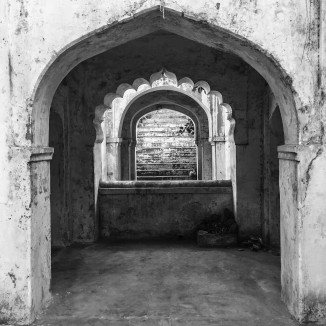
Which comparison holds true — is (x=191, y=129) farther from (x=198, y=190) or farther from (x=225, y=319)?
(x=225, y=319)

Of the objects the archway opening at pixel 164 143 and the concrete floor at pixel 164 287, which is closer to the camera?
the concrete floor at pixel 164 287

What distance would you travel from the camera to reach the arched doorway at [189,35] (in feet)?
12.4

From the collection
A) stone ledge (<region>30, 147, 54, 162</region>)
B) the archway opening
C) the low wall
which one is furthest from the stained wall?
the archway opening

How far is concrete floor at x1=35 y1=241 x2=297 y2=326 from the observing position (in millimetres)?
3857

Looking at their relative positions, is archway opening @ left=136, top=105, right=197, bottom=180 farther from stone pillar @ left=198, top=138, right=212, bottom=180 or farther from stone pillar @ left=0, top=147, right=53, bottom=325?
stone pillar @ left=0, top=147, right=53, bottom=325

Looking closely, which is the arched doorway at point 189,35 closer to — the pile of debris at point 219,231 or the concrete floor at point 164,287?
the concrete floor at point 164,287

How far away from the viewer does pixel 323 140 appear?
3.63m

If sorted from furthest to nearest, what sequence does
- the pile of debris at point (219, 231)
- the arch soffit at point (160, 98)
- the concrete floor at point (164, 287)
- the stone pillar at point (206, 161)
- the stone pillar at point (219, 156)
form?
the stone pillar at point (206, 161) → the arch soffit at point (160, 98) → the stone pillar at point (219, 156) → the pile of debris at point (219, 231) → the concrete floor at point (164, 287)

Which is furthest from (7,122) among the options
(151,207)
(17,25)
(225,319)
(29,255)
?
(151,207)

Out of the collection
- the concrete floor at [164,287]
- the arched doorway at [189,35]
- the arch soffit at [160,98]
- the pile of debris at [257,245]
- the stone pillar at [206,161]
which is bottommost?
the concrete floor at [164,287]

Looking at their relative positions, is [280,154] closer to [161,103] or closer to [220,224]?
[220,224]

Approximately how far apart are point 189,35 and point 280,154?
169 cm

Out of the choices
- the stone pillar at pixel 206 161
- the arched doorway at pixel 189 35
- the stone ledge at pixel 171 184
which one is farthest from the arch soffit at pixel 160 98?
the arched doorway at pixel 189 35

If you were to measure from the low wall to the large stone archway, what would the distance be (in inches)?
128
